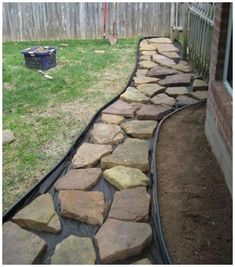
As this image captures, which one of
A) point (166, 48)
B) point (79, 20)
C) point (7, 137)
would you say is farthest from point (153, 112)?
point (79, 20)

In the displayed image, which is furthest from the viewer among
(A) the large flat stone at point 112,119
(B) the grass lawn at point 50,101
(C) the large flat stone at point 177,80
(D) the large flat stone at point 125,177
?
→ (C) the large flat stone at point 177,80

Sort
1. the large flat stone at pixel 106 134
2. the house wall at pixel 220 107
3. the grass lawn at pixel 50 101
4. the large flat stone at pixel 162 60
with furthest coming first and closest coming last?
the large flat stone at pixel 162 60 → the large flat stone at pixel 106 134 → the grass lawn at pixel 50 101 → the house wall at pixel 220 107

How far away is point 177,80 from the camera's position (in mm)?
5918

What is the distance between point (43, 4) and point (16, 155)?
6.33 meters

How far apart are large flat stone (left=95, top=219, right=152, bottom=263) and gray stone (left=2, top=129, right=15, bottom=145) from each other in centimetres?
193

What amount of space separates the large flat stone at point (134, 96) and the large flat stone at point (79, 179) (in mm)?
1929

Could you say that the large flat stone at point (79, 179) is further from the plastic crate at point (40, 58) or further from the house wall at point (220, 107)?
the plastic crate at point (40, 58)

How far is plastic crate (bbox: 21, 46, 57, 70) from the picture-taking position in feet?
22.7

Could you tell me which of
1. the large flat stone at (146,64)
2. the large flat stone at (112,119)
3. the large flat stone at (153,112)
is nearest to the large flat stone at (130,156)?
the large flat stone at (112,119)

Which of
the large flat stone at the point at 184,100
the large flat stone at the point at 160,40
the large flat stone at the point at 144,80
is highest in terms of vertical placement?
the large flat stone at the point at 160,40

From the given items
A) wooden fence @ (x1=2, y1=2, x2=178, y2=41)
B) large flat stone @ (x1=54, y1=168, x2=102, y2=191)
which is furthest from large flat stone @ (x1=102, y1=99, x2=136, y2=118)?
wooden fence @ (x1=2, y1=2, x2=178, y2=41)

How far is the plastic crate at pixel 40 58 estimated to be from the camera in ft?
22.7

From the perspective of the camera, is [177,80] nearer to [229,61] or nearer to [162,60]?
[162,60]

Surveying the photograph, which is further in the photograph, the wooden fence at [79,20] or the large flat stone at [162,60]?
the wooden fence at [79,20]
